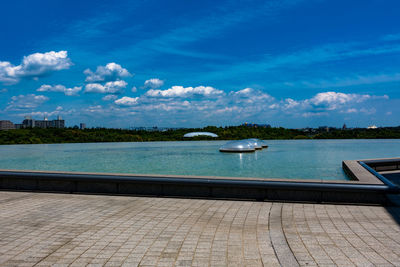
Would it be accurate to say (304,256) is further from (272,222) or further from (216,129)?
(216,129)

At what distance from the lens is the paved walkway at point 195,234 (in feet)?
15.0

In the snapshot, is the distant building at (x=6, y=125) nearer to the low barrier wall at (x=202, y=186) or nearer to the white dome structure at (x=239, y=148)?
the white dome structure at (x=239, y=148)

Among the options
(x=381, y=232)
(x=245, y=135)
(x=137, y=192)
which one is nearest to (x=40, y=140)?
(x=245, y=135)

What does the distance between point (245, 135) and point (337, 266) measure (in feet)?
382

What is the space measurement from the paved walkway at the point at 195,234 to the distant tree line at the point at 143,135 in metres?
79.2

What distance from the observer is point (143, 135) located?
355 ft

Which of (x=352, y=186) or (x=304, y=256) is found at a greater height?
(x=352, y=186)

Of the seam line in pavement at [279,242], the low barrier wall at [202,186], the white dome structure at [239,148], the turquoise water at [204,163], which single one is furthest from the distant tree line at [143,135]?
the seam line in pavement at [279,242]

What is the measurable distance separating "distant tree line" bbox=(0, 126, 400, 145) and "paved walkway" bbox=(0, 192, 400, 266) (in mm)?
79245

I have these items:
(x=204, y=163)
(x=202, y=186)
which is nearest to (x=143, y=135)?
(x=204, y=163)

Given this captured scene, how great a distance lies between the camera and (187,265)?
435 cm

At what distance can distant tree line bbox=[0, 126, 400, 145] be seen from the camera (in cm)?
8094

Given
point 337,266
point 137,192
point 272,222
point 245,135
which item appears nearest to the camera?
point 337,266

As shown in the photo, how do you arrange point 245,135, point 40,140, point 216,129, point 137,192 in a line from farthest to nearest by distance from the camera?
point 216,129 < point 245,135 < point 40,140 < point 137,192
